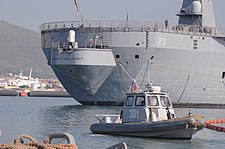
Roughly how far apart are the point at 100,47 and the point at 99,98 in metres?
4.46

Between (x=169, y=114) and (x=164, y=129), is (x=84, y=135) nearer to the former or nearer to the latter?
(x=169, y=114)

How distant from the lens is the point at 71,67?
56.0 meters

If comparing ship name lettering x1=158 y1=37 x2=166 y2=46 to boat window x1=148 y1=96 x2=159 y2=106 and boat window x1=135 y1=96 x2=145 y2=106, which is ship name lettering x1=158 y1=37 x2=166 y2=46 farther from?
boat window x1=148 y1=96 x2=159 y2=106

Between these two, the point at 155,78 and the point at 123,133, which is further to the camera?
the point at 155,78

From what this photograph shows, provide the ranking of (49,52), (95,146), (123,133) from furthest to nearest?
(49,52), (123,133), (95,146)

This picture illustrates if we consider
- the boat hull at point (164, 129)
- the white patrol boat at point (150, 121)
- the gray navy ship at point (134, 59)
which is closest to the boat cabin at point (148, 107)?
the white patrol boat at point (150, 121)

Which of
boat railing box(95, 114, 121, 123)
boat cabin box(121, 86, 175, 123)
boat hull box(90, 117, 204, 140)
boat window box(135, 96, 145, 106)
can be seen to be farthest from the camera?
boat railing box(95, 114, 121, 123)

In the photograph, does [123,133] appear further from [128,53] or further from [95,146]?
[128,53]

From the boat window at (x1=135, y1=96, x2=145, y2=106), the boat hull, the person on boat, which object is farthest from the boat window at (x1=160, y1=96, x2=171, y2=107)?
the boat hull

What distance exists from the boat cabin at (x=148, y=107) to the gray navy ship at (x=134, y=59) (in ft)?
73.8

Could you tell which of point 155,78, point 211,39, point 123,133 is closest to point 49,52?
point 155,78

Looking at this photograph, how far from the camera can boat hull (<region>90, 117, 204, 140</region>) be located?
31.0 m

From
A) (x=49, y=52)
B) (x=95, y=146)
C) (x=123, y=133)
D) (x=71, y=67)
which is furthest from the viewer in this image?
(x=49, y=52)

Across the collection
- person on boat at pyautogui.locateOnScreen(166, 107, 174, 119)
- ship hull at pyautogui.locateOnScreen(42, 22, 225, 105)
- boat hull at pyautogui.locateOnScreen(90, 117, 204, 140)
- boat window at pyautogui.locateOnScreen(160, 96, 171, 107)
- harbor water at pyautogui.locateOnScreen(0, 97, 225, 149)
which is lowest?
harbor water at pyautogui.locateOnScreen(0, 97, 225, 149)
